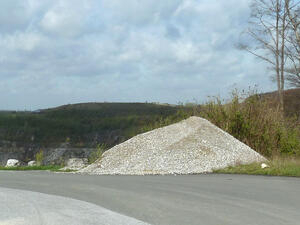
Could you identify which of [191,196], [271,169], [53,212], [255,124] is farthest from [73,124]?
[53,212]

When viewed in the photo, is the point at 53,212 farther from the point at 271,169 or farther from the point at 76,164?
the point at 76,164

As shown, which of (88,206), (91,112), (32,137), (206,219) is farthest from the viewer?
(91,112)

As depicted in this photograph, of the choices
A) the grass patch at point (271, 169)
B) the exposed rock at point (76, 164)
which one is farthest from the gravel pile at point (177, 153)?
the exposed rock at point (76, 164)

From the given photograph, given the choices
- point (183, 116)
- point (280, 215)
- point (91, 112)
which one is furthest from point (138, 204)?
point (91, 112)

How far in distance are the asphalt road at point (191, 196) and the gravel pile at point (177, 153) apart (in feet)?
5.05

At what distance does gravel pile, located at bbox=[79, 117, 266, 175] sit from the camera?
1269 cm

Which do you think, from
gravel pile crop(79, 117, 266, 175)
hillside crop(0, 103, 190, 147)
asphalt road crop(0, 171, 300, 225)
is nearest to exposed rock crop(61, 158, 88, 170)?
gravel pile crop(79, 117, 266, 175)

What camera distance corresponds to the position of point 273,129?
16312 mm

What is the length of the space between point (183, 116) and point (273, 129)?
Answer: 403 centimetres

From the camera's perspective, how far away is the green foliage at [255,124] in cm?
1608

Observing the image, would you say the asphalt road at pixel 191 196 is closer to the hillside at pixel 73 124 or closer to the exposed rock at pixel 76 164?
the exposed rock at pixel 76 164

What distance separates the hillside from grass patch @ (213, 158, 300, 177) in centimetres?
1302

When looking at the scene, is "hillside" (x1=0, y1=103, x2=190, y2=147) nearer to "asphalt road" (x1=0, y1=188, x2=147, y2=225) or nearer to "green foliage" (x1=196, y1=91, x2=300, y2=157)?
"green foliage" (x1=196, y1=91, x2=300, y2=157)

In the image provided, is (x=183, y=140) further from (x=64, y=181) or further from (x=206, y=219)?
(x=206, y=219)
